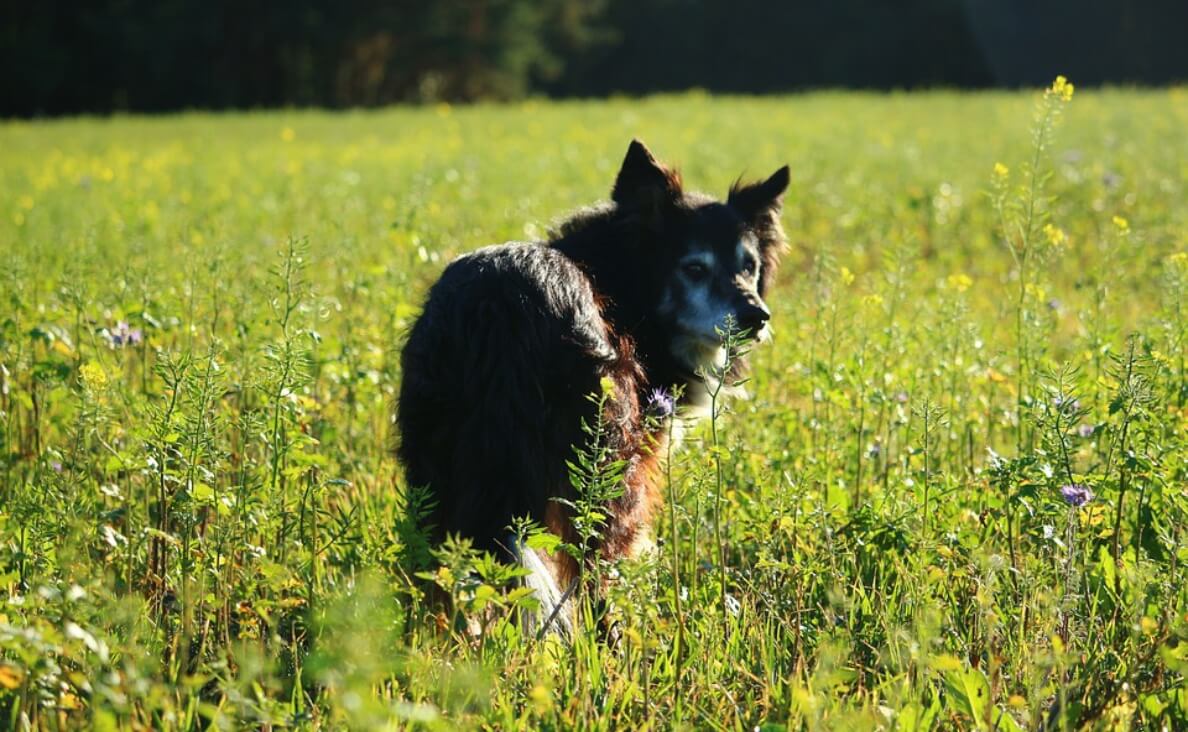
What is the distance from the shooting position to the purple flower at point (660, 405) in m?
2.94

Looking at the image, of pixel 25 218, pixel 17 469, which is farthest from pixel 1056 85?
pixel 25 218

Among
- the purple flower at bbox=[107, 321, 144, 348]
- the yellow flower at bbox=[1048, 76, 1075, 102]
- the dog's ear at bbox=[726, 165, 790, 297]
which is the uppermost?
the yellow flower at bbox=[1048, 76, 1075, 102]

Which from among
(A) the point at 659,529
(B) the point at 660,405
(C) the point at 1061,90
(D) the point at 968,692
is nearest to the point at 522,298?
(B) the point at 660,405

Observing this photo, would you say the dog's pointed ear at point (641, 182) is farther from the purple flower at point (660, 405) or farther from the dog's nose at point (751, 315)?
the purple flower at point (660, 405)

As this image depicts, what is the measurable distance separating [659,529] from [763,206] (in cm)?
160

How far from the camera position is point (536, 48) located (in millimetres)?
43219

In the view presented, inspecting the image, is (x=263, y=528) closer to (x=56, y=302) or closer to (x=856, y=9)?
(x=56, y=302)

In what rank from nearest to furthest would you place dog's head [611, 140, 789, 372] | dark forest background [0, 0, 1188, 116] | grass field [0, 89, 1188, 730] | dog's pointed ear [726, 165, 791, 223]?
grass field [0, 89, 1188, 730] → dog's head [611, 140, 789, 372] → dog's pointed ear [726, 165, 791, 223] → dark forest background [0, 0, 1188, 116]

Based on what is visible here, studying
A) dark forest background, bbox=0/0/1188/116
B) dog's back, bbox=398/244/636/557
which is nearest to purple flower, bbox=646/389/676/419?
dog's back, bbox=398/244/636/557

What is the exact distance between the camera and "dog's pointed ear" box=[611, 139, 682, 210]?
4168mm

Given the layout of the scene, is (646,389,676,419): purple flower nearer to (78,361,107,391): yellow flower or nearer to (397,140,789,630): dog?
(397,140,789,630): dog

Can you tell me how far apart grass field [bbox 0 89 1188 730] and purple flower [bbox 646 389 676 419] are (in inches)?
7.1

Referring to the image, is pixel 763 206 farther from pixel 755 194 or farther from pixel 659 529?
pixel 659 529

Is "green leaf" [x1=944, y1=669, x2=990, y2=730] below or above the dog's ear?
below
